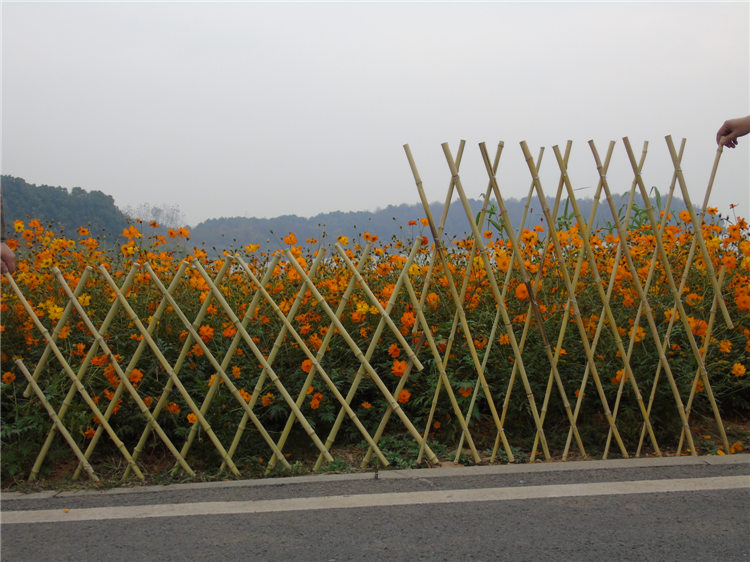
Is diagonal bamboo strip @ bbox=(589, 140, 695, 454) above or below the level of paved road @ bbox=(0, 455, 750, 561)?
above

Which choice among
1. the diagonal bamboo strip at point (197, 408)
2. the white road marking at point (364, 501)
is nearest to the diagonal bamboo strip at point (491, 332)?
the white road marking at point (364, 501)

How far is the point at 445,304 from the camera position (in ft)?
12.1

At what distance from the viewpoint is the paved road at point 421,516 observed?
7.58 feet

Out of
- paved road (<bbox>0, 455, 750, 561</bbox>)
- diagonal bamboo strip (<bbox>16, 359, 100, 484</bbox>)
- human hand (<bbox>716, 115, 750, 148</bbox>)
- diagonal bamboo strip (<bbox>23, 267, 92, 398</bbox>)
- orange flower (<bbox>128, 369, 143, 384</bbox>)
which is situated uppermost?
human hand (<bbox>716, 115, 750, 148</bbox>)

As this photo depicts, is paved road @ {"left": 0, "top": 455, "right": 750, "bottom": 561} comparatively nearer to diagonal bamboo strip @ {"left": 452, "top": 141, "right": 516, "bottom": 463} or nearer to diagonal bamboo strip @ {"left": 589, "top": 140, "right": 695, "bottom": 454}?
diagonal bamboo strip @ {"left": 452, "top": 141, "right": 516, "bottom": 463}

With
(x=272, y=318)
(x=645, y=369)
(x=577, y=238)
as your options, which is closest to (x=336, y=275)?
(x=272, y=318)

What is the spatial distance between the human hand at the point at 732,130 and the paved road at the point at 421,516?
1.46 metres

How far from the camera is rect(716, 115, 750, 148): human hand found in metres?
3.20

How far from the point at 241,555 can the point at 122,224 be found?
9.14 feet

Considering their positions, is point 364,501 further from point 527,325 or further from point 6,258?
point 6,258

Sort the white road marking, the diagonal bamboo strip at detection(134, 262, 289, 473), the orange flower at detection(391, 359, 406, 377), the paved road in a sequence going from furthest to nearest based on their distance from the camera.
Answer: the orange flower at detection(391, 359, 406, 377)
the diagonal bamboo strip at detection(134, 262, 289, 473)
the white road marking
the paved road

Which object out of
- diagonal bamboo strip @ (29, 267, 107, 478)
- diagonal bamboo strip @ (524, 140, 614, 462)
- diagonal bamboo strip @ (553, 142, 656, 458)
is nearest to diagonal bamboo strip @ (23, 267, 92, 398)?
diagonal bamboo strip @ (29, 267, 107, 478)

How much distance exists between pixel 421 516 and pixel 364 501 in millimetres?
274

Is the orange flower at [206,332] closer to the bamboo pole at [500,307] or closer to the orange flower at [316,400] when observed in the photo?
the orange flower at [316,400]
